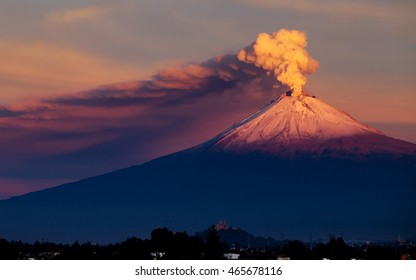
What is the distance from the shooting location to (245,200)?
154000 mm

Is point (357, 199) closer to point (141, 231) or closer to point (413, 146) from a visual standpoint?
point (413, 146)

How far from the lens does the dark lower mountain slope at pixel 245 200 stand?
143875 millimetres

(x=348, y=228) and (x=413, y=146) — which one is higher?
(x=413, y=146)

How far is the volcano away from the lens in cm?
13738

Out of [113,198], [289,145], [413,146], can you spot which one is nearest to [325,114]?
[289,145]

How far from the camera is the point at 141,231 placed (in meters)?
156

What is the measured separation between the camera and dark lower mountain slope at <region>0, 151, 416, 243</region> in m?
144

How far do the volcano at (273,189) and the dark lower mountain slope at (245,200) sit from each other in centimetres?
13

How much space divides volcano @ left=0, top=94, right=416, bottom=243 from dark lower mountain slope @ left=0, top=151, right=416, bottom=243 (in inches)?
5.1

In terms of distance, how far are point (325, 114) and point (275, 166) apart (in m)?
12.2

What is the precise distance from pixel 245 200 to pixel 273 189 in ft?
14.9

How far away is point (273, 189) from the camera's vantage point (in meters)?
152
